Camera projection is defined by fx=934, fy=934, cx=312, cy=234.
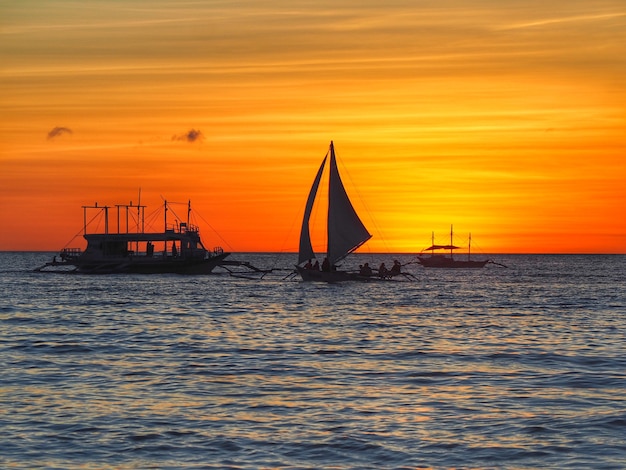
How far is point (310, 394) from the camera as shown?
26.9 metres

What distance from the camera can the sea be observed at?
19.5m

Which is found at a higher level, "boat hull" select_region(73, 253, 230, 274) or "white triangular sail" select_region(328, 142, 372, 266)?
"white triangular sail" select_region(328, 142, 372, 266)

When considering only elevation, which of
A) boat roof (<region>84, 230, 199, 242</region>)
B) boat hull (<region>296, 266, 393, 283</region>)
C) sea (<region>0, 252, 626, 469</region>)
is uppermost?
boat roof (<region>84, 230, 199, 242</region>)

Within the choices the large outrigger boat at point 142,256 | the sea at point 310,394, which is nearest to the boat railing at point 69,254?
the large outrigger boat at point 142,256

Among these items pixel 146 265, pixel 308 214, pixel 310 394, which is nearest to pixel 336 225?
pixel 308 214

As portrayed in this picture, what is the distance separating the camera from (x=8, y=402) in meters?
25.1

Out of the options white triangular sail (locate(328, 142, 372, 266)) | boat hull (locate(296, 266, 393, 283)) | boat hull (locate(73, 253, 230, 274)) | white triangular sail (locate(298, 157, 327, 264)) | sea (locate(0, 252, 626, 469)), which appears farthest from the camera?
boat hull (locate(73, 253, 230, 274))

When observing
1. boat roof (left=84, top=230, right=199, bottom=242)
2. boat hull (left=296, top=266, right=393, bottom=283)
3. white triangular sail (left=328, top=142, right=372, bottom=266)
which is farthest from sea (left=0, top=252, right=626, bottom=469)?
boat roof (left=84, top=230, right=199, bottom=242)

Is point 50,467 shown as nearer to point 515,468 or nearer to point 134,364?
point 515,468

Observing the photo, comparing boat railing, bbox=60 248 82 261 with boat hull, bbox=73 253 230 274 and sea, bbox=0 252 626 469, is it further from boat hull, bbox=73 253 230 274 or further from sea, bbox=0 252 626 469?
sea, bbox=0 252 626 469

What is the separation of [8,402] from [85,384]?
3.79m

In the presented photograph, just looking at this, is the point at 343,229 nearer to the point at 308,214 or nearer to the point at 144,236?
the point at 308,214

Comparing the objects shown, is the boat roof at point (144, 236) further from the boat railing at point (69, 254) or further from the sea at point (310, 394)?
the sea at point (310, 394)

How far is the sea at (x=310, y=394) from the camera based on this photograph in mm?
19531
